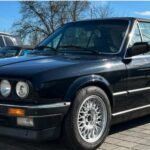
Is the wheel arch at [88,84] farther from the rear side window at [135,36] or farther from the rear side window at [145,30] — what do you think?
the rear side window at [145,30]

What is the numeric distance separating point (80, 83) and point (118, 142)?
107 cm

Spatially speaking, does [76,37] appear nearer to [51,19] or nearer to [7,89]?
[7,89]

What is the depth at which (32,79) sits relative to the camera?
452 cm

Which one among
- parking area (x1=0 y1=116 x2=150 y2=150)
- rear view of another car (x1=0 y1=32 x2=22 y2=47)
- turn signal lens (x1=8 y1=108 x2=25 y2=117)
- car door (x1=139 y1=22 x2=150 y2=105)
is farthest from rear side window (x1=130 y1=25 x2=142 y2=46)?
rear view of another car (x1=0 y1=32 x2=22 y2=47)

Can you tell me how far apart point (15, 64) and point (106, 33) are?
61.6 inches

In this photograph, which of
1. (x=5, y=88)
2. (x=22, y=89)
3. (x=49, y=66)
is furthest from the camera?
(x=49, y=66)

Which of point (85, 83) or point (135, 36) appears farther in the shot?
point (135, 36)

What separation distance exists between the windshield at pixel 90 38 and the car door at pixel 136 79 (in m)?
0.22

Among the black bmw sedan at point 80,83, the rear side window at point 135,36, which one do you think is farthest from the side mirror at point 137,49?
the rear side window at point 135,36

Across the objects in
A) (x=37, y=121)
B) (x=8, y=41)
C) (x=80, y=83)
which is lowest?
(x=37, y=121)

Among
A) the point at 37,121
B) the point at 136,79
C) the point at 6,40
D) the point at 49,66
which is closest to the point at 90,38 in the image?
the point at 136,79

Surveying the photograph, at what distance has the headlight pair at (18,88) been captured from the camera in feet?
15.0

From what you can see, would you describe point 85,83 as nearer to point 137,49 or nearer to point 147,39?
point 137,49

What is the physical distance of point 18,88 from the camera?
4598 mm
